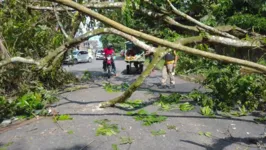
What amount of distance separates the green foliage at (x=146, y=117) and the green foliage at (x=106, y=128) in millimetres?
674

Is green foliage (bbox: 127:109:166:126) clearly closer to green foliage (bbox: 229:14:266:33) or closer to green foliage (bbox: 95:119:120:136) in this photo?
green foliage (bbox: 95:119:120:136)

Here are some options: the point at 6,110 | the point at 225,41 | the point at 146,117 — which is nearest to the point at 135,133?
the point at 146,117

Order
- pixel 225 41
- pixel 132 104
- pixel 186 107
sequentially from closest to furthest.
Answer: pixel 225 41, pixel 186 107, pixel 132 104

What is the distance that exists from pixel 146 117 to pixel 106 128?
3.64ft

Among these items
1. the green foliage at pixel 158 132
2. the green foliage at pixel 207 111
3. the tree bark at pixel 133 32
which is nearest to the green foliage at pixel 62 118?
the green foliage at pixel 158 132

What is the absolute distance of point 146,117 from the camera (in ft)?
20.4

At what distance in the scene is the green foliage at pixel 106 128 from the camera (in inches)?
207

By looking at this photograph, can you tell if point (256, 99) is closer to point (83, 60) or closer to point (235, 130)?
point (235, 130)

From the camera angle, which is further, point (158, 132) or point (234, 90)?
point (234, 90)

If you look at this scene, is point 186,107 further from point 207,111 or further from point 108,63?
point 108,63

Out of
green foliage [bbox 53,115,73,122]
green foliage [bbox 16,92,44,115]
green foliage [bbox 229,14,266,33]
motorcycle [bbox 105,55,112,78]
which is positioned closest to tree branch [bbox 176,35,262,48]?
green foliage [bbox 53,115,73,122]

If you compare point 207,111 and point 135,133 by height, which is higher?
point 207,111

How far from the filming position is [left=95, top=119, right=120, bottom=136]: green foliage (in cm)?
525

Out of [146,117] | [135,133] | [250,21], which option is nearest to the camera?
[135,133]
